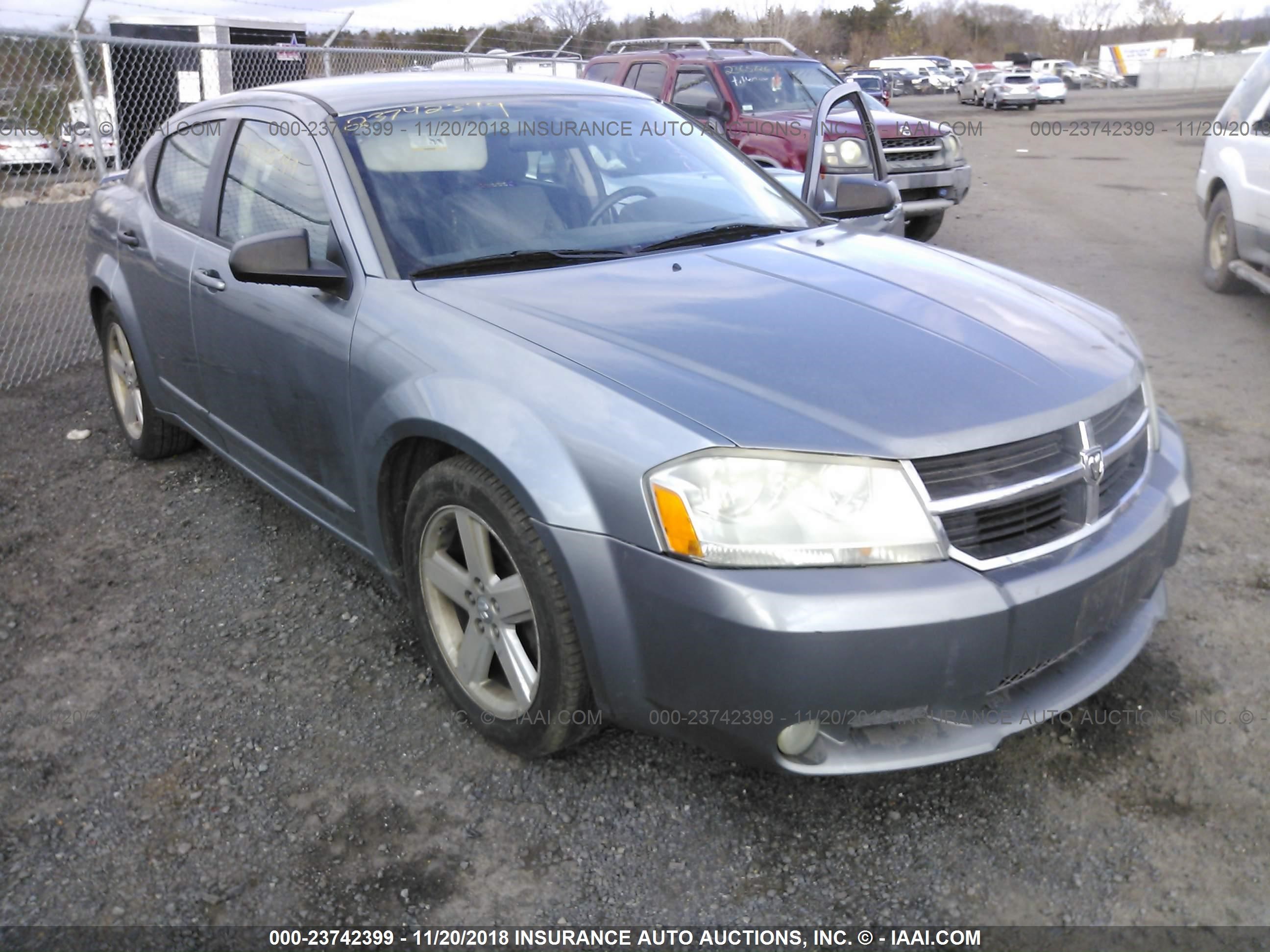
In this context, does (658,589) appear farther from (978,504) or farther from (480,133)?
(480,133)

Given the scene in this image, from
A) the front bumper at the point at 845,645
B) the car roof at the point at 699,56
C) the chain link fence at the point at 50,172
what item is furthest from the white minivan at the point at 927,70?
the front bumper at the point at 845,645

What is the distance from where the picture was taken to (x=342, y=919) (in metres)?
2.38

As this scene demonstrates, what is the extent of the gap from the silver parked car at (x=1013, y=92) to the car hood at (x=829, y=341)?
1531 inches

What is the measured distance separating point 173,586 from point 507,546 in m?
1.93

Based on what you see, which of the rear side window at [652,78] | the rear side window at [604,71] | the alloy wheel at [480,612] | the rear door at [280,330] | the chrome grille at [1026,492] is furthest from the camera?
the rear side window at [604,71]

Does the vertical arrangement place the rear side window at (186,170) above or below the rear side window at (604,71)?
below

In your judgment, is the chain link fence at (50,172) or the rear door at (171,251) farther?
the chain link fence at (50,172)

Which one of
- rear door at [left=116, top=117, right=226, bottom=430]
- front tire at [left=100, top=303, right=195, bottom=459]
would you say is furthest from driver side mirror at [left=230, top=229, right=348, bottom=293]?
front tire at [left=100, top=303, right=195, bottom=459]

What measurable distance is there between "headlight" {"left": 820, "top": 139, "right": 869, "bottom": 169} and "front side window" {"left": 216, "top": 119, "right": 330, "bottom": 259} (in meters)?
6.54

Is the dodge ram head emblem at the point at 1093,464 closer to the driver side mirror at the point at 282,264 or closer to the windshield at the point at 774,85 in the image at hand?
the driver side mirror at the point at 282,264

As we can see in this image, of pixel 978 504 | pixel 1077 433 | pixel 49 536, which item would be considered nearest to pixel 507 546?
pixel 978 504

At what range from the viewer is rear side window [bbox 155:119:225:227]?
411cm

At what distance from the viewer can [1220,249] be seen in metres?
8.06

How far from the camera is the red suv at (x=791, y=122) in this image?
968 cm
